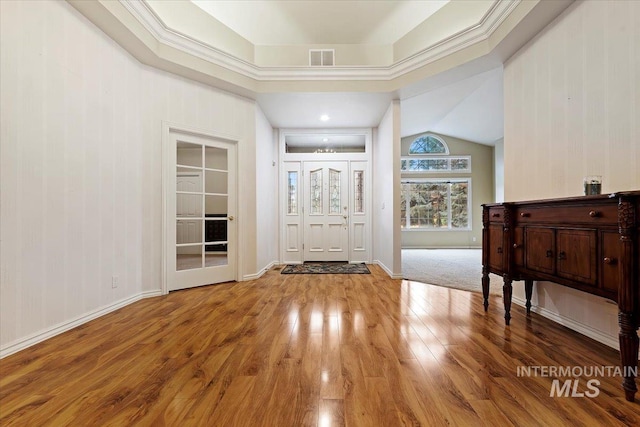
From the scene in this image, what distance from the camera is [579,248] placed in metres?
1.61

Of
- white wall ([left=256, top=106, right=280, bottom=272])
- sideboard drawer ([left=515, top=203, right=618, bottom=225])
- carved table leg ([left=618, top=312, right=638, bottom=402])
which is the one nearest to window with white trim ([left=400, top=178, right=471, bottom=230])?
white wall ([left=256, top=106, right=280, bottom=272])

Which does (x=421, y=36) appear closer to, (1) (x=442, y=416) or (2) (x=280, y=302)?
(2) (x=280, y=302)

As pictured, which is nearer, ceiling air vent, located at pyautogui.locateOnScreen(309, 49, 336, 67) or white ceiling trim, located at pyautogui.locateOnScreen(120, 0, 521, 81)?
white ceiling trim, located at pyautogui.locateOnScreen(120, 0, 521, 81)

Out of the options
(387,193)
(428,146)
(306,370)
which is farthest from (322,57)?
(428,146)

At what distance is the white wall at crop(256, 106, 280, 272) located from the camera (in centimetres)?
421

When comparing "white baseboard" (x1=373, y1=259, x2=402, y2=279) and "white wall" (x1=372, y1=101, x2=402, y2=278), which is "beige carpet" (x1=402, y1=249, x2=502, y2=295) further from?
"white wall" (x1=372, y1=101, x2=402, y2=278)

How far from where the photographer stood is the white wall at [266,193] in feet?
13.8

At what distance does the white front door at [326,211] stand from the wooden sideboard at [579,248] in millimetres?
3038

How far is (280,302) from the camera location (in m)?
2.85

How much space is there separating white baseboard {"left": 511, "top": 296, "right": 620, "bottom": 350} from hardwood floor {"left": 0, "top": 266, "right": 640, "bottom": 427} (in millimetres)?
69

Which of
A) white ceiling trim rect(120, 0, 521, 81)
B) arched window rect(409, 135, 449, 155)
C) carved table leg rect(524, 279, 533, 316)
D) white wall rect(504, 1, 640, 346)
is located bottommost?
carved table leg rect(524, 279, 533, 316)

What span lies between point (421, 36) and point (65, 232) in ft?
14.2

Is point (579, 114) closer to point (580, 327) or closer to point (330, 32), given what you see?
point (580, 327)

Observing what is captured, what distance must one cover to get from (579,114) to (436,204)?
21.3ft
